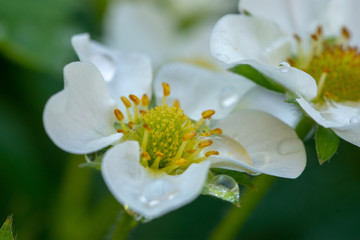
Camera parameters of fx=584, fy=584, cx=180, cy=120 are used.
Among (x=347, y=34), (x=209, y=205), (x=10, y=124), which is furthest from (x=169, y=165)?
(x=10, y=124)

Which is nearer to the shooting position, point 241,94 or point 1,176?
point 241,94

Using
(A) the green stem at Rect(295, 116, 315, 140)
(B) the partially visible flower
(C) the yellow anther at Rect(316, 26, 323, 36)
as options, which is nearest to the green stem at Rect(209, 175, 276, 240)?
(A) the green stem at Rect(295, 116, 315, 140)

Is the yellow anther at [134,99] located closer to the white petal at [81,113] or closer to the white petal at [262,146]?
the white petal at [81,113]

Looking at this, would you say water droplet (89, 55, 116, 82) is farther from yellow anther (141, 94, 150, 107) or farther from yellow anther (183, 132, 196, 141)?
yellow anther (183, 132, 196, 141)

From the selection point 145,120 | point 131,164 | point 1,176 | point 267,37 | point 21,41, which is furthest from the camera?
point 21,41

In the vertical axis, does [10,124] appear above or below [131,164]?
below

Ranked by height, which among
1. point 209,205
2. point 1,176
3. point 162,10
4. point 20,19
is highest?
point 20,19

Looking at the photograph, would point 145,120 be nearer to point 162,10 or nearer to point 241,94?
point 241,94

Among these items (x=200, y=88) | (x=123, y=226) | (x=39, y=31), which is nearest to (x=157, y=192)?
(x=123, y=226)
